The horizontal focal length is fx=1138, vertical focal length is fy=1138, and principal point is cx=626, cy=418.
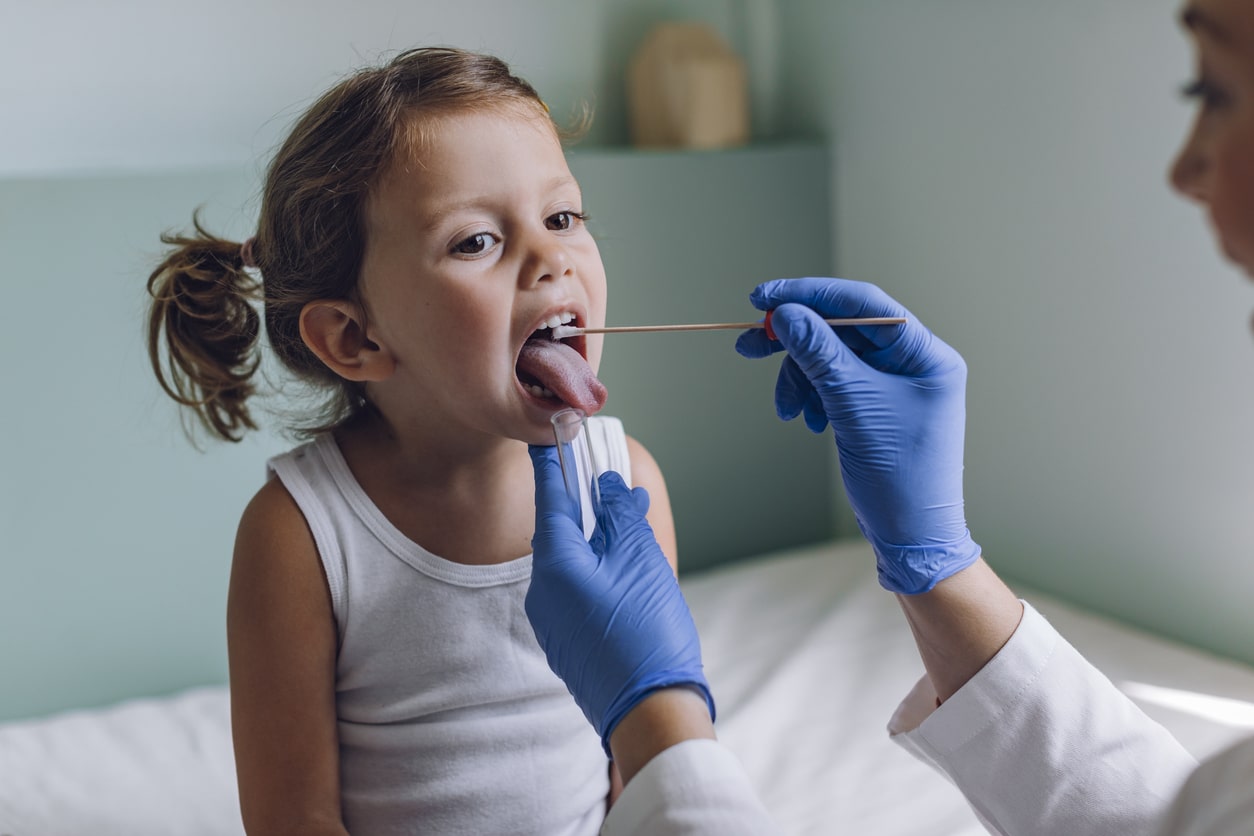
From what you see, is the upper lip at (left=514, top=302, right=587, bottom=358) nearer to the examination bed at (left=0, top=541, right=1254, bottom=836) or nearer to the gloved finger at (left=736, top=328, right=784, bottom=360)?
the gloved finger at (left=736, top=328, right=784, bottom=360)

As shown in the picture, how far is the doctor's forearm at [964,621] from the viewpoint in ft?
3.31

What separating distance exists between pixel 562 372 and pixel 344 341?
0.23 m

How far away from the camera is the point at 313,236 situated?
1.09 m

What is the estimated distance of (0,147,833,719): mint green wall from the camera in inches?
69.2

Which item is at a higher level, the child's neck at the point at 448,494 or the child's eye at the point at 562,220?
the child's eye at the point at 562,220

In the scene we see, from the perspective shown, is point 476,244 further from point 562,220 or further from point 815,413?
point 815,413

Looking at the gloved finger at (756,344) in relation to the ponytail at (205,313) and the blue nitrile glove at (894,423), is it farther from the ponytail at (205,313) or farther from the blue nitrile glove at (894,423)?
the ponytail at (205,313)

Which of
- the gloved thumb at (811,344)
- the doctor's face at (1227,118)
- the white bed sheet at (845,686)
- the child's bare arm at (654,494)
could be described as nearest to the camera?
the doctor's face at (1227,118)

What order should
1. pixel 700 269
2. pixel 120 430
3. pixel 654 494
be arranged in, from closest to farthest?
pixel 654 494 → pixel 120 430 → pixel 700 269

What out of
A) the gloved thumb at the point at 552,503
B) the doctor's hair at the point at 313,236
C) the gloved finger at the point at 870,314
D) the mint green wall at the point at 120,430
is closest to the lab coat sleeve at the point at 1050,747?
the gloved finger at the point at 870,314

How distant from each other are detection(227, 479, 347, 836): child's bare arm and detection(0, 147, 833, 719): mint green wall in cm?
73

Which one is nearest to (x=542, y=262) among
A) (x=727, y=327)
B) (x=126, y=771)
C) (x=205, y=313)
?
(x=727, y=327)

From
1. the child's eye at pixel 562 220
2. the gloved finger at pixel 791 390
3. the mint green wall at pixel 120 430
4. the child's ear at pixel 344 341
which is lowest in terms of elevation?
the mint green wall at pixel 120 430

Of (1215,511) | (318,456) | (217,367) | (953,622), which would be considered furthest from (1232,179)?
(1215,511)
